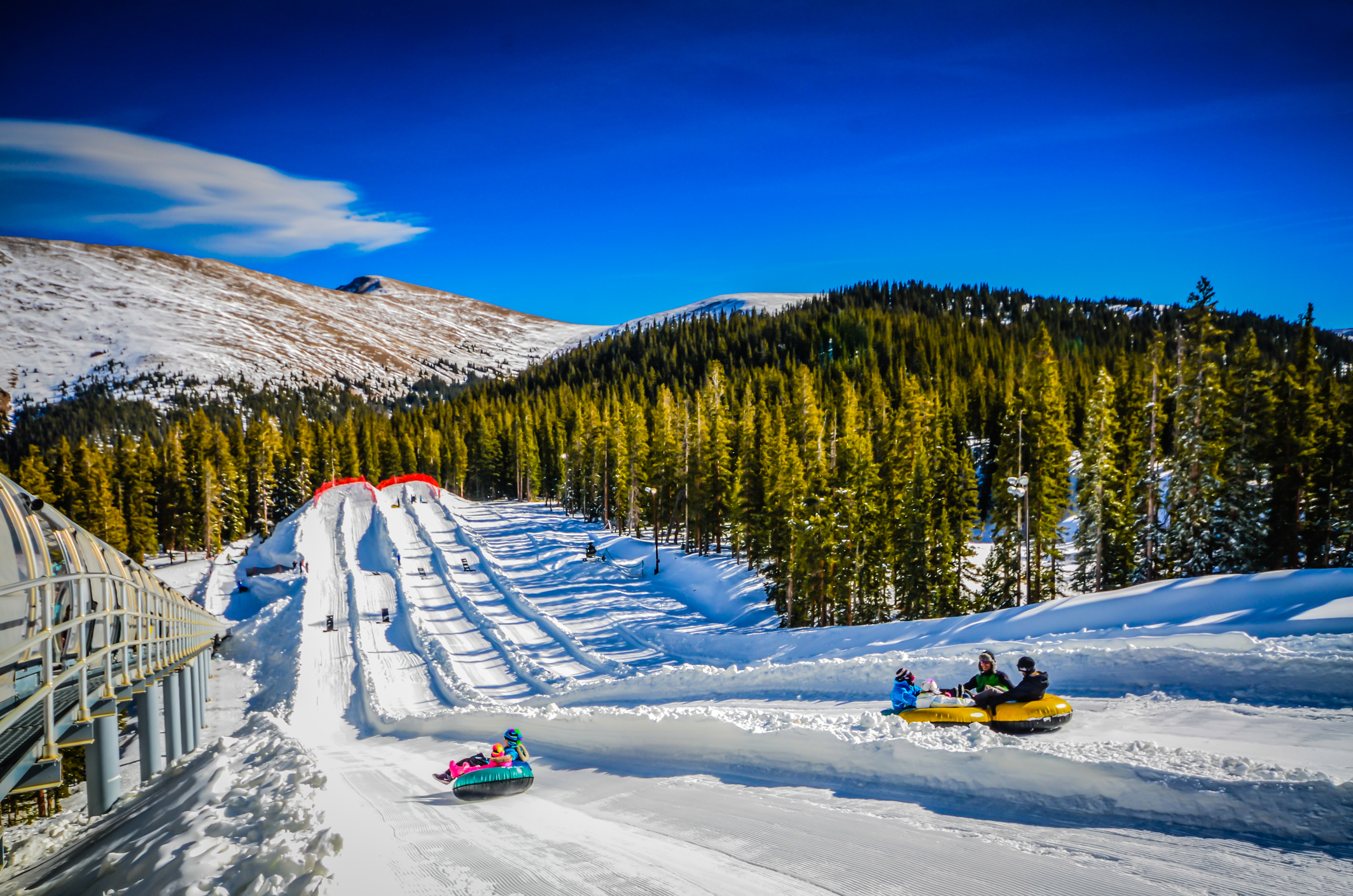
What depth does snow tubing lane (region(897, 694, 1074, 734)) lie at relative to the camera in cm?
1011

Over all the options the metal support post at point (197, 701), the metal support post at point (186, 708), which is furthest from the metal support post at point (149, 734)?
the metal support post at point (197, 701)

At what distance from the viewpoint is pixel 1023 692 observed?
411 inches

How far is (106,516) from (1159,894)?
70096 mm

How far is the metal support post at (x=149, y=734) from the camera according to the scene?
1244 centimetres

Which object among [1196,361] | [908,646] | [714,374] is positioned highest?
[714,374]

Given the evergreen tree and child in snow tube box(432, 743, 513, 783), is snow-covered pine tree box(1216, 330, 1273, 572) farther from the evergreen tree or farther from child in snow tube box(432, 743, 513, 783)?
the evergreen tree

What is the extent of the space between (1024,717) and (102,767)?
1402 centimetres

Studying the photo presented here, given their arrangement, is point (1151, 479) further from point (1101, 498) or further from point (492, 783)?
point (492, 783)

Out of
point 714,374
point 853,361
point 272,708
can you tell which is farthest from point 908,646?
point 853,361

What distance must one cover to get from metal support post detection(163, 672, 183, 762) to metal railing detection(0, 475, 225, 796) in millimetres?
4786

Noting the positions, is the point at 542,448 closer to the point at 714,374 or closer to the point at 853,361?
the point at 714,374

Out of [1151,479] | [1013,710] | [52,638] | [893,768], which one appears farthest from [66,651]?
[1151,479]

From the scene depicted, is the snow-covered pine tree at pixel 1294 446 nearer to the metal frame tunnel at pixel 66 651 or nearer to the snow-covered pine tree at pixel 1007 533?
the snow-covered pine tree at pixel 1007 533

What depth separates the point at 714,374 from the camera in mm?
60344
